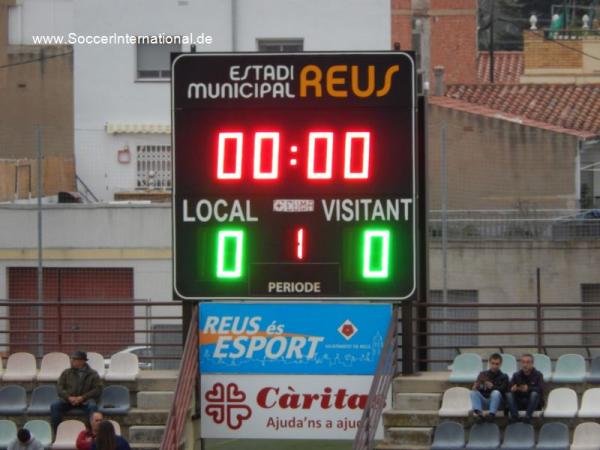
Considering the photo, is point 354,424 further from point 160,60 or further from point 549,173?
point 160,60

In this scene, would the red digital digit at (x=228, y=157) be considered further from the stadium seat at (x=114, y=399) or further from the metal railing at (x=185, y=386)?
the stadium seat at (x=114, y=399)

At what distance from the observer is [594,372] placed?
17.3 metres

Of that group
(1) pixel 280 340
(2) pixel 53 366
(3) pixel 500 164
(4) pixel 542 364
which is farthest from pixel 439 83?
(1) pixel 280 340

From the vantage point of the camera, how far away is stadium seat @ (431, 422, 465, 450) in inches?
648

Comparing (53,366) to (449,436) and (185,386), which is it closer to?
(185,386)

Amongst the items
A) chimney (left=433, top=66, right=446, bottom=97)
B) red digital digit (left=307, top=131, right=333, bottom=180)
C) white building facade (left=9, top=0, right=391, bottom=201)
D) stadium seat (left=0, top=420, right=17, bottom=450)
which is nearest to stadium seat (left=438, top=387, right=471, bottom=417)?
red digital digit (left=307, top=131, right=333, bottom=180)

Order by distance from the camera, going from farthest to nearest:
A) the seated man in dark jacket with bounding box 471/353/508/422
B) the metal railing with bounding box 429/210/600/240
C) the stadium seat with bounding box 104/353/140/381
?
1. the metal railing with bounding box 429/210/600/240
2. the stadium seat with bounding box 104/353/140/381
3. the seated man in dark jacket with bounding box 471/353/508/422

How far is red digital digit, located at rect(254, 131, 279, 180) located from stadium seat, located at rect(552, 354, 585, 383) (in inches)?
168

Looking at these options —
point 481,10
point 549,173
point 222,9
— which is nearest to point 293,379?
point 549,173

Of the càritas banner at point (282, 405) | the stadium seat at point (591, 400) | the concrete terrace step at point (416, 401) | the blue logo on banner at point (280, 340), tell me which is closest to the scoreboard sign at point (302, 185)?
the blue logo on banner at point (280, 340)

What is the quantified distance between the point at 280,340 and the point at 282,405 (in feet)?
2.25

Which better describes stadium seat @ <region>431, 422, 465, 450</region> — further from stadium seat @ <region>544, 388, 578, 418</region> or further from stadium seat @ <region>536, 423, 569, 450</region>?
stadium seat @ <region>544, 388, 578, 418</region>

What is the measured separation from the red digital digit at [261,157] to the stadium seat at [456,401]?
3281mm

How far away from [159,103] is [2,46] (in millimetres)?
5389
